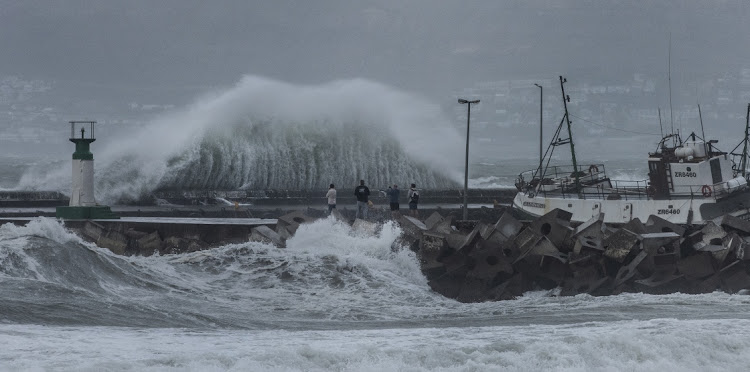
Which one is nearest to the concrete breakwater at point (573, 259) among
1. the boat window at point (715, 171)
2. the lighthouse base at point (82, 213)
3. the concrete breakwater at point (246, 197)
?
the boat window at point (715, 171)

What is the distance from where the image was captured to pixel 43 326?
10742 mm

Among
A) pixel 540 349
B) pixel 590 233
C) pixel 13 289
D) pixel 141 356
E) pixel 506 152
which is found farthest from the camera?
pixel 506 152

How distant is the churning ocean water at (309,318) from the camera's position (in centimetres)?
973

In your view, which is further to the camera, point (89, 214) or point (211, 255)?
point (89, 214)

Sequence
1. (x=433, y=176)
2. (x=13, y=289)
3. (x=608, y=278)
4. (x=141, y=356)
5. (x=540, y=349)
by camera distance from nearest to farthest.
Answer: (x=141, y=356), (x=540, y=349), (x=13, y=289), (x=608, y=278), (x=433, y=176)

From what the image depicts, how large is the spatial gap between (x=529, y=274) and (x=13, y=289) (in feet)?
25.4

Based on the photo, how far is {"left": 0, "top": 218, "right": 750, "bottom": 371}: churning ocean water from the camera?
9734 millimetres

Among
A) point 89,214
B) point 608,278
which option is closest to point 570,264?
point 608,278

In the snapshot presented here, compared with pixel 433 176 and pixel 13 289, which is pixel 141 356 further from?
pixel 433 176

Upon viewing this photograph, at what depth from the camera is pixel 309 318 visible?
13711mm

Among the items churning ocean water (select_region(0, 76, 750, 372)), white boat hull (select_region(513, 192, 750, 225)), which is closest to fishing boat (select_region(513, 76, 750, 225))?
white boat hull (select_region(513, 192, 750, 225))

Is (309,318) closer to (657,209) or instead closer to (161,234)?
(161,234)

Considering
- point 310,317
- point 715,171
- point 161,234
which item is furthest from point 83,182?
point 715,171

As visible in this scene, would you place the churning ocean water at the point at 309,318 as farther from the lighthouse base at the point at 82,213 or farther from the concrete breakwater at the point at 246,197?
the concrete breakwater at the point at 246,197
